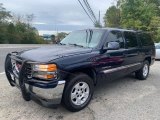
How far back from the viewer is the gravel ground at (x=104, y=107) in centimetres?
402

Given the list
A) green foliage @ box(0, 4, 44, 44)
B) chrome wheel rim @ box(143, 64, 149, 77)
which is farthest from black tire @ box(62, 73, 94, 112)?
green foliage @ box(0, 4, 44, 44)

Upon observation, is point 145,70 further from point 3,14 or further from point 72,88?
point 3,14

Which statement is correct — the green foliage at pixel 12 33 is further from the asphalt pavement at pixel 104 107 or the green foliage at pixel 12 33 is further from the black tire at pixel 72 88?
the black tire at pixel 72 88

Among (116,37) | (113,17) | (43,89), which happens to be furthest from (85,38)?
(113,17)

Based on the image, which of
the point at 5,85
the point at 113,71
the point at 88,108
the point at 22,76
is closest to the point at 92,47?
the point at 113,71

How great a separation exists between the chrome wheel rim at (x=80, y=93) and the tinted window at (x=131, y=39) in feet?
7.11

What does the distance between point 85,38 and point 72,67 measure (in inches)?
57.2

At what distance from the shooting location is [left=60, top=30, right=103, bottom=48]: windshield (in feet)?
16.4

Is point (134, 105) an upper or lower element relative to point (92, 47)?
lower

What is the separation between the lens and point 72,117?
4012 mm

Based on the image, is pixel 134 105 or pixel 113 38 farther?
pixel 113 38

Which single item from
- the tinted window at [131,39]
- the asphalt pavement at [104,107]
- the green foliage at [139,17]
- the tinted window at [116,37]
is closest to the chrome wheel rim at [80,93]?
the asphalt pavement at [104,107]

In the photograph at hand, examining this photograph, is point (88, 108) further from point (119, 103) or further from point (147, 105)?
point (147, 105)

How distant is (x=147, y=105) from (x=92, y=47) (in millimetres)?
1768
